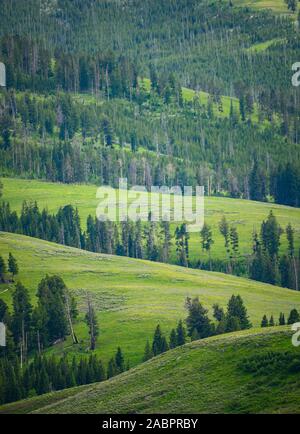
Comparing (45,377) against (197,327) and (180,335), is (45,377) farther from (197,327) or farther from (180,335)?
(197,327)

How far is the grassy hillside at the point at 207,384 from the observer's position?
109 m

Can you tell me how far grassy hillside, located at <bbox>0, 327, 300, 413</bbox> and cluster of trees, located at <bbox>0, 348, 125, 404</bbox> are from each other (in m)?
15.1

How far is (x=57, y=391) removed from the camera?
144125mm

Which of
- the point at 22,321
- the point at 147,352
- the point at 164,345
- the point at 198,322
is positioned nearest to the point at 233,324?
the point at 198,322

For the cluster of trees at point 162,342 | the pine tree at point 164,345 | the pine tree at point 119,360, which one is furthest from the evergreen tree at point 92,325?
the pine tree at point 164,345

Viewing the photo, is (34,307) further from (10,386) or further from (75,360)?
(10,386)

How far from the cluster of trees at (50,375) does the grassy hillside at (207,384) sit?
15091mm

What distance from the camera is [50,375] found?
15688 centimetres

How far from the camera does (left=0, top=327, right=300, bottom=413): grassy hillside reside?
358 ft

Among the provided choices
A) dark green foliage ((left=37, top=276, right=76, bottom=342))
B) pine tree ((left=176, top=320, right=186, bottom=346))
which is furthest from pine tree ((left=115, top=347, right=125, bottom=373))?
dark green foliage ((left=37, top=276, right=76, bottom=342))

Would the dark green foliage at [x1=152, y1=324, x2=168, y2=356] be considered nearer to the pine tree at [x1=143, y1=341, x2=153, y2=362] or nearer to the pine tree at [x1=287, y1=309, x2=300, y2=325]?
the pine tree at [x1=143, y1=341, x2=153, y2=362]

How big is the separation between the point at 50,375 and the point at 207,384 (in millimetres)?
45179
